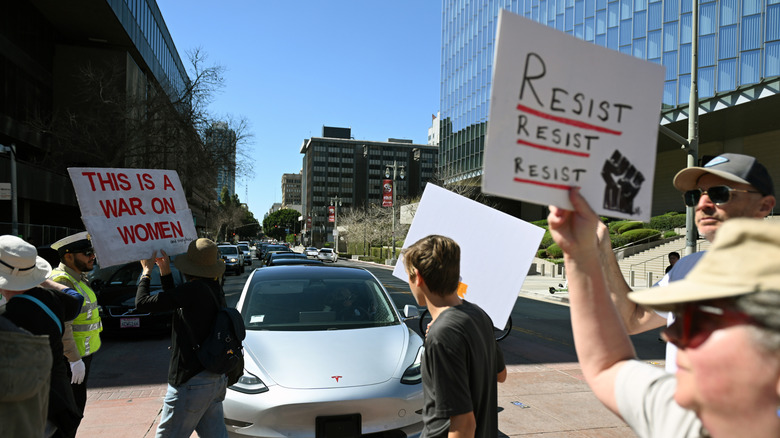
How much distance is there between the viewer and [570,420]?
546cm

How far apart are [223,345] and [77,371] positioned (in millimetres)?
1323

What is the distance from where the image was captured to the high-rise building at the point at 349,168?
493ft

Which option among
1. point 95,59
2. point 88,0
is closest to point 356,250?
point 95,59

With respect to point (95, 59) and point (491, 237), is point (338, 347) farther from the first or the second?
point (95, 59)

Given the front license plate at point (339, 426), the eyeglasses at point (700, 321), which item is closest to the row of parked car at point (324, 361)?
the front license plate at point (339, 426)

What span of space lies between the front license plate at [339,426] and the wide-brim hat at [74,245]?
2.30 meters

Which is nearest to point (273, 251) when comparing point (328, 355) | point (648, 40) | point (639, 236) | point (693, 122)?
point (693, 122)

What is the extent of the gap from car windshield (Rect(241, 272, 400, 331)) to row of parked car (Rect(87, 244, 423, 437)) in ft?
0.03

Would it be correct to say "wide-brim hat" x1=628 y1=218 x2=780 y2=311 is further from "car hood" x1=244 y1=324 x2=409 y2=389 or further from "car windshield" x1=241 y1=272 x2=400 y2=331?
"car windshield" x1=241 y1=272 x2=400 y2=331

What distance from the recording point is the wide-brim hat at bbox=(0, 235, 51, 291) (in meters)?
2.79

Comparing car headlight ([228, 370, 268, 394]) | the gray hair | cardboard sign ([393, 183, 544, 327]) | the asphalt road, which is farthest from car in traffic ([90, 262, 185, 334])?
the gray hair

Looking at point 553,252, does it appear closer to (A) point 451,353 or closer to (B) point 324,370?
(B) point 324,370

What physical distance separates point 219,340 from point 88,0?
31579 mm

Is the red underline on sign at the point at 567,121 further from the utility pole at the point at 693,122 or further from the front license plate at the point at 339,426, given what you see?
the utility pole at the point at 693,122
